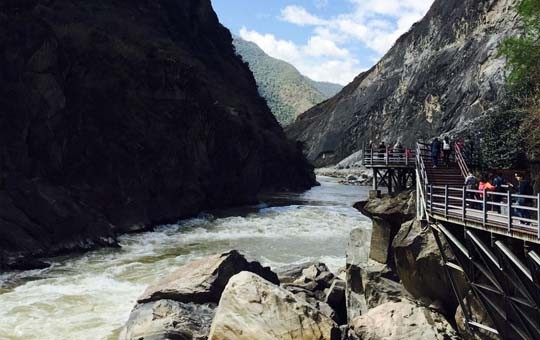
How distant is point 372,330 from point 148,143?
3827cm

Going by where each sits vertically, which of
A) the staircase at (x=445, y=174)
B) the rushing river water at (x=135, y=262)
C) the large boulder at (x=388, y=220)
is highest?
the staircase at (x=445, y=174)

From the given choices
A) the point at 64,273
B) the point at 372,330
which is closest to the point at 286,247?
the point at 64,273

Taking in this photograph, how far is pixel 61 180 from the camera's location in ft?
128

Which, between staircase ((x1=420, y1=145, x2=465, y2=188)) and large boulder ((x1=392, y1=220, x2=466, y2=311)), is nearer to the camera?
large boulder ((x1=392, y1=220, x2=466, y2=311))

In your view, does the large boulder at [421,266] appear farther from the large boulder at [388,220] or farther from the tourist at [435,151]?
the tourist at [435,151]

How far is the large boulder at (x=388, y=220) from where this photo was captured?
19172 mm

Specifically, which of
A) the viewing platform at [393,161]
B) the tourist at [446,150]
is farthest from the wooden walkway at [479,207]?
the viewing platform at [393,161]

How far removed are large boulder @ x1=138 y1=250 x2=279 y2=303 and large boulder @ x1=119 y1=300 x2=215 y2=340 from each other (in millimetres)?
563

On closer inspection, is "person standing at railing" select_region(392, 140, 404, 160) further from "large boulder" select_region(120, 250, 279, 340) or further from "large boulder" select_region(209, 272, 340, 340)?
"large boulder" select_region(209, 272, 340, 340)

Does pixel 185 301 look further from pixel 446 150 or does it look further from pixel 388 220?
pixel 446 150

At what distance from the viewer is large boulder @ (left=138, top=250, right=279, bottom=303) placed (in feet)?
55.2

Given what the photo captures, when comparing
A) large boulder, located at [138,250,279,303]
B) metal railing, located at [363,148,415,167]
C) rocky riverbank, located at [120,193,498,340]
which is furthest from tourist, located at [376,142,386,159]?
large boulder, located at [138,250,279,303]

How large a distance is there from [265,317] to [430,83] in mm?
107891

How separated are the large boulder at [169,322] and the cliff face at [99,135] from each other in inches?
597
